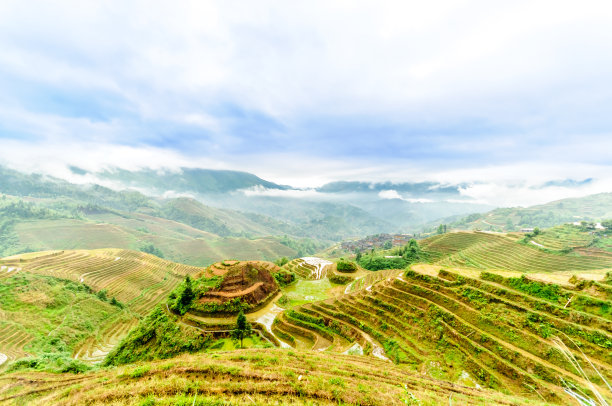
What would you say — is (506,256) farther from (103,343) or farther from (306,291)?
(103,343)

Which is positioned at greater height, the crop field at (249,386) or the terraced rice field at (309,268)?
the crop field at (249,386)

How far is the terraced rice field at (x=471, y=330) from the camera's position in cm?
1958

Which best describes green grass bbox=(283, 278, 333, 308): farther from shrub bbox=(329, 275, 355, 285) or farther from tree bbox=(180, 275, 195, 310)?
tree bbox=(180, 275, 195, 310)

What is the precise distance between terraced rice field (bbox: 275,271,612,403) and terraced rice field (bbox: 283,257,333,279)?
19974 millimetres

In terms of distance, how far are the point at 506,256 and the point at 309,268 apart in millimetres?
57964

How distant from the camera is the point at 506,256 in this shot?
6688cm

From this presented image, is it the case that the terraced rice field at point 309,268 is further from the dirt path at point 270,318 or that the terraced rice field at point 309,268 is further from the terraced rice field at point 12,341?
the terraced rice field at point 12,341

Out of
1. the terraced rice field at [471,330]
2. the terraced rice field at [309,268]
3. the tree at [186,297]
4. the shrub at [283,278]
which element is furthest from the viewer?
the terraced rice field at [309,268]

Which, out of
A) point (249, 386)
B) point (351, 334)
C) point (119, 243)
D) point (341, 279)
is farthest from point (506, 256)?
point (119, 243)

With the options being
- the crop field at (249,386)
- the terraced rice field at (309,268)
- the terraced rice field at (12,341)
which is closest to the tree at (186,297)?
the crop field at (249,386)

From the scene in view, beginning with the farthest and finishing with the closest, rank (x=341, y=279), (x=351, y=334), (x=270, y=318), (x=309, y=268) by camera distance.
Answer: (x=309, y=268) → (x=341, y=279) → (x=270, y=318) → (x=351, y=334)

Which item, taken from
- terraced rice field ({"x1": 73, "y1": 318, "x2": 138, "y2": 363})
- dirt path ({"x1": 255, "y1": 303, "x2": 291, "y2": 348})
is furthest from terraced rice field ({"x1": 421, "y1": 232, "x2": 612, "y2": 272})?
terraced rice field ({"x1": 73, "y1": 318, "x2": 138, "y2": 363})

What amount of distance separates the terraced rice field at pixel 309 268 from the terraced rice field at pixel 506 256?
38650mm

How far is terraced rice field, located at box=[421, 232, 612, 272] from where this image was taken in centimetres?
5747
